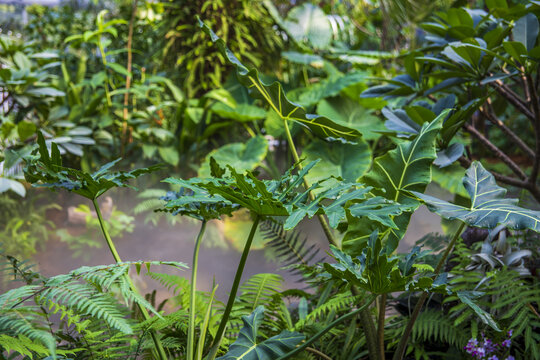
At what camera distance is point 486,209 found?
30.9 inches

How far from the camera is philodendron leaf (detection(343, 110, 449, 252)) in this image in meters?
0.94

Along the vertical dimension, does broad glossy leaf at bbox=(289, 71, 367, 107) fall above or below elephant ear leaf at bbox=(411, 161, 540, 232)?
below

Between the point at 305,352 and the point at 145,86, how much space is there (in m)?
2.26

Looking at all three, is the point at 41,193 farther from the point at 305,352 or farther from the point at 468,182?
the point at 468,182

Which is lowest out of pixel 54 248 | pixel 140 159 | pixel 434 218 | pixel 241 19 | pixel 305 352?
pixel 434 218

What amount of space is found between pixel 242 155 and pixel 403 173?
178cm

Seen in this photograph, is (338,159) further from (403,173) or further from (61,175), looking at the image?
(61,175)

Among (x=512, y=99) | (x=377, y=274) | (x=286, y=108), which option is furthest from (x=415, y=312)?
(x=512, y=99)

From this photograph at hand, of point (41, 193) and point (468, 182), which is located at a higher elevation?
point (468, 182)

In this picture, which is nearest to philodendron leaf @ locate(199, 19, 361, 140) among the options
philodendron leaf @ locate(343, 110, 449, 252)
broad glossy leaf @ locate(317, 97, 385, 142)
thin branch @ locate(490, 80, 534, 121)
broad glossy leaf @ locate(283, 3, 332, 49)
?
philodendron leaf @ locate(343, 110, 449, 252)

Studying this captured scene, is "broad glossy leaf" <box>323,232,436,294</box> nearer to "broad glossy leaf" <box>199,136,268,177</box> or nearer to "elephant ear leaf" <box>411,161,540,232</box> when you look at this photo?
"elephant ear leaf" <box>411,161,540,232</box>

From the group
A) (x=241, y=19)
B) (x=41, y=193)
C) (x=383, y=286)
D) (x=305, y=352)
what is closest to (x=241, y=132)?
(x=241, y=19)

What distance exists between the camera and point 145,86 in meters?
2.87

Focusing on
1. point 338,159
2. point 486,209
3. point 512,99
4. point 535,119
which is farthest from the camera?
point 338,159
